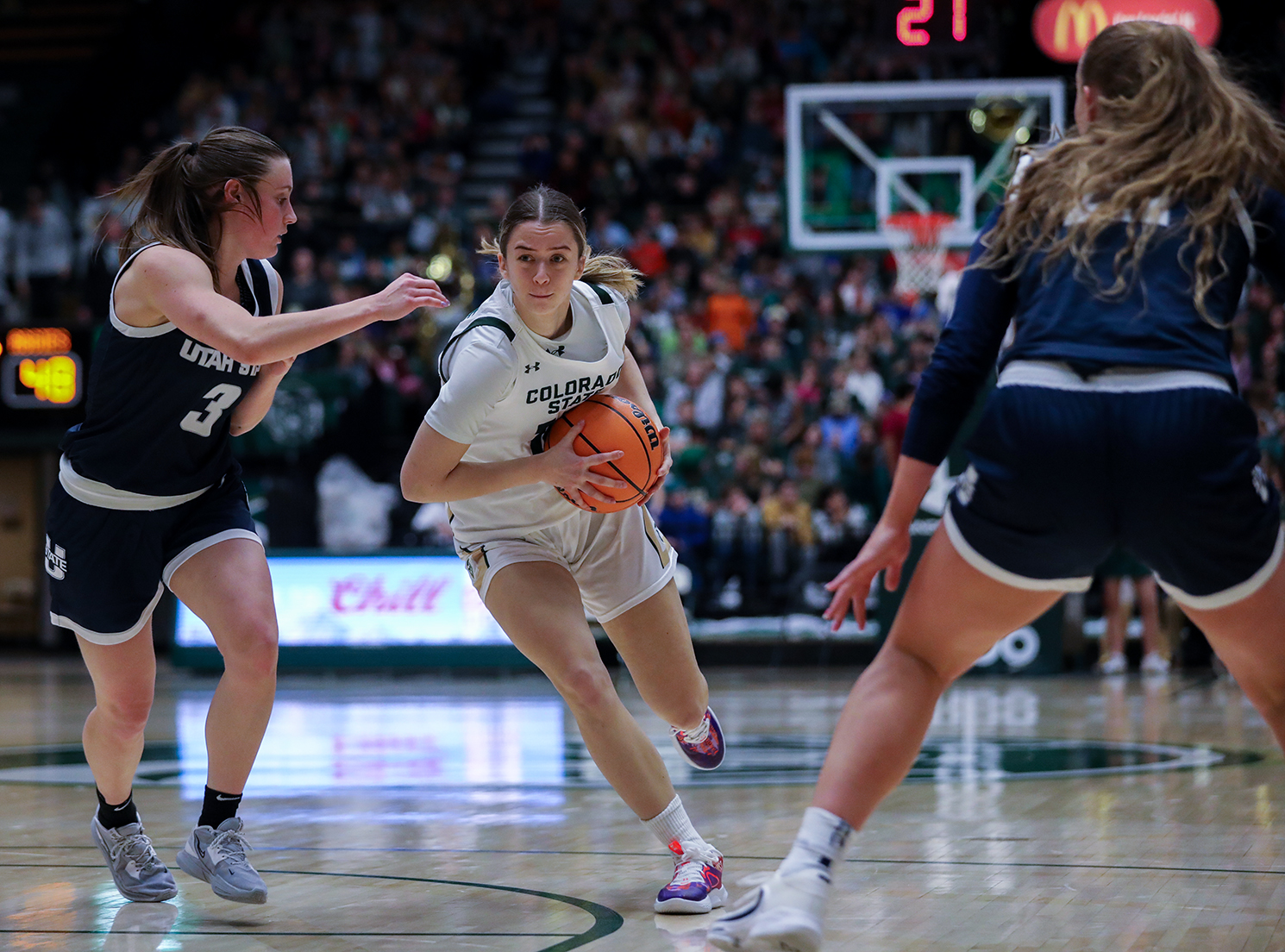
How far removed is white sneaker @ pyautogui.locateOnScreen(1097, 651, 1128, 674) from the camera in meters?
11.7

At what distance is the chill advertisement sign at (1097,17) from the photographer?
11.8 metres

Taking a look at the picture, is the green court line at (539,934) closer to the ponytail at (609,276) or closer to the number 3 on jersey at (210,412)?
the number 3 on jersey at (210,412)

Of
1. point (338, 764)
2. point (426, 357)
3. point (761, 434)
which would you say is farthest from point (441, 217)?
point (338, 764)

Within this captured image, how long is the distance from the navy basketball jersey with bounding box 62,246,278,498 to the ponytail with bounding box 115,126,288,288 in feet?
0.53

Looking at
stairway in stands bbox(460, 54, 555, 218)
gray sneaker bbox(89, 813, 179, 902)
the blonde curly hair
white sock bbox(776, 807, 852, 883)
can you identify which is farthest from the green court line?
stairway in stands bbox(460, 54, 555, 218)

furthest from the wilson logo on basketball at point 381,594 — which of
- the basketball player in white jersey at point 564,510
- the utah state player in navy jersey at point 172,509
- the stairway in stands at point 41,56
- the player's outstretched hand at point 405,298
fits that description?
the stairway in stands at point 41,56

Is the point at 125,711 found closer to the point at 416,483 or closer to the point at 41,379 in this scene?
the point at 416,483

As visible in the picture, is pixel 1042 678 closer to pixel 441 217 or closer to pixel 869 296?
pixel 869 296

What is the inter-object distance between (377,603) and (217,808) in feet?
28.7

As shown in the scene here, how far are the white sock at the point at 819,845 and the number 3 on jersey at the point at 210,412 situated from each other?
2.05 m

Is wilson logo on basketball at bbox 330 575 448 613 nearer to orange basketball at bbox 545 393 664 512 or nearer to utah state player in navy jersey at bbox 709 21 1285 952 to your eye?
orange basketball at bbox 545 393 664 512

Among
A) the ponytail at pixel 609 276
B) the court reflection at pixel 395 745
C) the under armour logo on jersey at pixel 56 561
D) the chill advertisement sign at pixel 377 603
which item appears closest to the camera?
the under armour logo on jersey at pixel 56 561

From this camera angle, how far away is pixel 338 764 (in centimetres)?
701

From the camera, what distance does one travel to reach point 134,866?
13.2 ft
